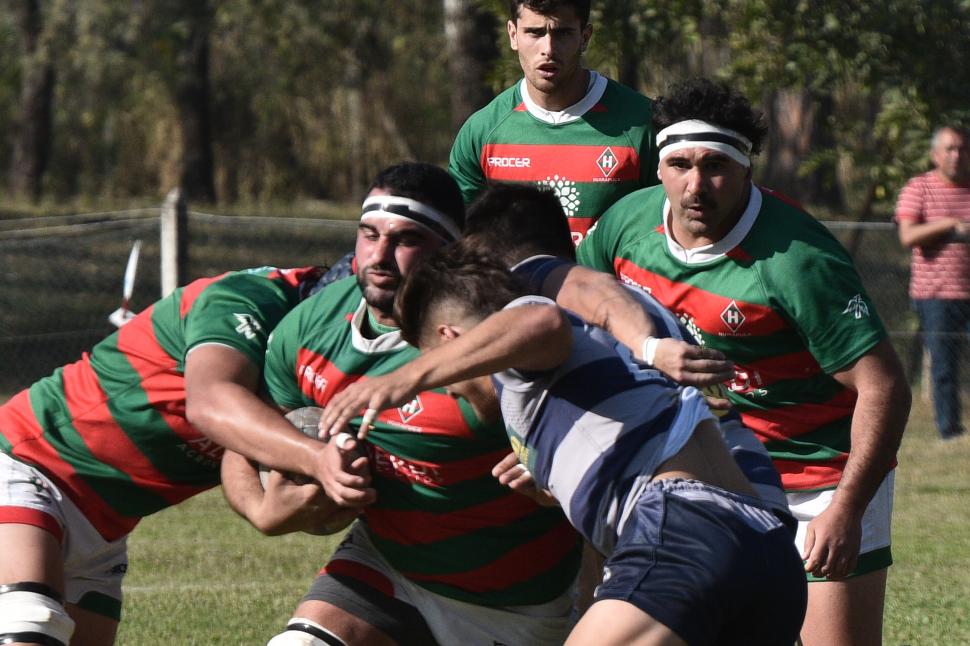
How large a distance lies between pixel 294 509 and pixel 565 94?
225cm

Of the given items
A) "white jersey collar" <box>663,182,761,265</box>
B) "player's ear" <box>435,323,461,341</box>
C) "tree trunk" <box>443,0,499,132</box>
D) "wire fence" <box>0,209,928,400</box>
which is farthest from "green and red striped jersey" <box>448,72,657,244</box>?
"tree trunk" <box>443,0,499,132</box>

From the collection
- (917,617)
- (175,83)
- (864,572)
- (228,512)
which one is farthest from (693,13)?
(175,83)

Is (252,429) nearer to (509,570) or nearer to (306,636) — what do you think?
(306,636)

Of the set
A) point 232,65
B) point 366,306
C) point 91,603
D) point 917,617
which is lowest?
point 232,65

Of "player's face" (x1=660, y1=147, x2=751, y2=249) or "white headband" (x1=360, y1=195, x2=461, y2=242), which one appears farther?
"player's face" (x1=660, y1=147, x2=751, y2=249)

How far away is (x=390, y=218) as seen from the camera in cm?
454

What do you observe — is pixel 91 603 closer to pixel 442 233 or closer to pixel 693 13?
pixel 442 233

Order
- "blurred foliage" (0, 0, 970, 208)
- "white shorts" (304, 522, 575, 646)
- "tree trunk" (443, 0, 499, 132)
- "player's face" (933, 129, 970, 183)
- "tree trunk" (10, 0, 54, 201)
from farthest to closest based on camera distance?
"tree trunk" (10, 0, 54, 201) → "tree trunk" (443, 0, 499, 132) → "blurred foliage" (0, 0, 970, 208) → "player's face" (933, 129, 970, 183) → "white shorts" (304, 522, 575, 646)

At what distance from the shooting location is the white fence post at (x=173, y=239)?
1259 cm

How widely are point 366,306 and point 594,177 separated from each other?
1.62m

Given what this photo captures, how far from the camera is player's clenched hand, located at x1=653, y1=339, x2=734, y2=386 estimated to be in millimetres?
3924

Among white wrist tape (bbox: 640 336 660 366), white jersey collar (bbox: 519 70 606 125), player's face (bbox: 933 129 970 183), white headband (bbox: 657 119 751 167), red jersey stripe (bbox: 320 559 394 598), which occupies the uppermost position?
white headband (bbox: 657 119 751 167)

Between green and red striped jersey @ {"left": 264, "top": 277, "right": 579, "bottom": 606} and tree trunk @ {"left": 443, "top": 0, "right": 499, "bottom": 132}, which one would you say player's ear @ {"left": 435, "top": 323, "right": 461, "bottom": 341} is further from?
tree trunk @ {"left": 443, "top": 0, "right": 499, "bottom": 132}

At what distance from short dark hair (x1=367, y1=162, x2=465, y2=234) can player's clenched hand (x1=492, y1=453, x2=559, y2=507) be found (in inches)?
31.3
